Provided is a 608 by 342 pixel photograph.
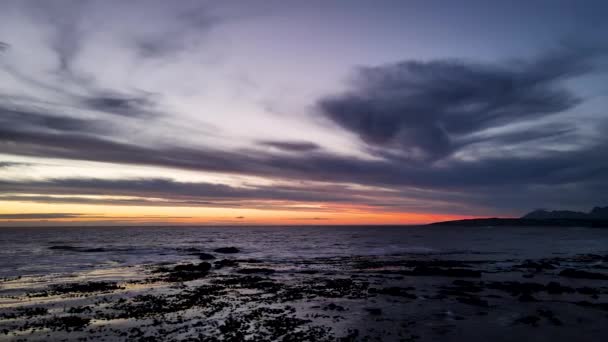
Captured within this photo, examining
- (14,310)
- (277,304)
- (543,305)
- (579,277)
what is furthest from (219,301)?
(579,277)

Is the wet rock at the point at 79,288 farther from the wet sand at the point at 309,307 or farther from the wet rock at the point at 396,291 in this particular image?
the wet rock at the point at 396,291

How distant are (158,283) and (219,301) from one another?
1235cm

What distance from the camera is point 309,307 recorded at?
2686 centimetres

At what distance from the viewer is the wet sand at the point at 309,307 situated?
808 inches

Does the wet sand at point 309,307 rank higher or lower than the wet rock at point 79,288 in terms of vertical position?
higher

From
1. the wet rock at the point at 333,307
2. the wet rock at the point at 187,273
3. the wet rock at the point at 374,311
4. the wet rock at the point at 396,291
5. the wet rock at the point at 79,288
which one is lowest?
the wet rock at the point at 187,273

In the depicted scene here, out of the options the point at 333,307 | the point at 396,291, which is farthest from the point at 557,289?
the point at 333,307

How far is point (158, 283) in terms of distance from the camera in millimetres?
37781

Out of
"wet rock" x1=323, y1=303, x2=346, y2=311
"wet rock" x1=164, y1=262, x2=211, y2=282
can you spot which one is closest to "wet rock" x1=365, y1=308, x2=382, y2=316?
"wet rock" x1=323, y1=303, x2=346, y2=311

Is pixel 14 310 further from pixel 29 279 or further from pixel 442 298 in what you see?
pixel 442 298

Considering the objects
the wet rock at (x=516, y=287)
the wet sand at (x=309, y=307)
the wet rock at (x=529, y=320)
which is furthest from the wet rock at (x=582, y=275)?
the wet rock at (x=529, y=320)

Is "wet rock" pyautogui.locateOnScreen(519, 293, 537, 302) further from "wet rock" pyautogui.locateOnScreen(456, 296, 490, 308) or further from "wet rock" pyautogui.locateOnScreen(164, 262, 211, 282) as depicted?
"wet rock" pyautogui.locateOnScreen(164, 262, 211, 282)

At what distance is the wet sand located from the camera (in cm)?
2053

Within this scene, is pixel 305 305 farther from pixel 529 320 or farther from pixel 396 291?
pixel 529 320
